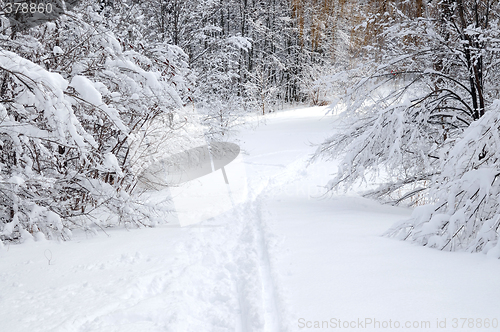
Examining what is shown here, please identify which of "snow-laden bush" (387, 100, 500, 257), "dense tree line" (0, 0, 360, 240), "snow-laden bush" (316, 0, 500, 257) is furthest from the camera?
"snow-laden bush" (316, 0, 500, 257)

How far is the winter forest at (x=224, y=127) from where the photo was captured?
2969 millimetres

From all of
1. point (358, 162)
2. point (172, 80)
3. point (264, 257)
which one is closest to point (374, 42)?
point (358, 162)

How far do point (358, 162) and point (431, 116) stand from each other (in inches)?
66.0

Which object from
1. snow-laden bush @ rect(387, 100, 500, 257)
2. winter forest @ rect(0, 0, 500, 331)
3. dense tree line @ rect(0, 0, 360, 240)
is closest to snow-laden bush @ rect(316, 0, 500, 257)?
winter forest @ rect(0, 0, 500, 331)

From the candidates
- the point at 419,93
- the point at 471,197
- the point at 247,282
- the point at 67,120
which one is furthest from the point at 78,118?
the point at 419,93

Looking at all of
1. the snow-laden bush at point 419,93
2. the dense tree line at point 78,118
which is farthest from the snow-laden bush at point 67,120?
the snow-laden bush at point 419,93

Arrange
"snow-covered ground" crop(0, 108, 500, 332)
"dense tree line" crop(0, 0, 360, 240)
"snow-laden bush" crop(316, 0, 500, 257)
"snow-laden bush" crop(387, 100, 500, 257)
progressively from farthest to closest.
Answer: "snow-laden bush" crop(316, 0, 500, 257), "snow-laden bush" crop(387, 100, 500, 257), "dense tree line" crop(0, 0, 360, 240), "snow-covered ground" crop(0, 108, 500, 332)

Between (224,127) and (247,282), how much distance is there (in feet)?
22.5

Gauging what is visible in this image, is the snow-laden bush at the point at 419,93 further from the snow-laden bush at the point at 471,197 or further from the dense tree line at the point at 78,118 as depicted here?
the dense tree line at the point at 78,118

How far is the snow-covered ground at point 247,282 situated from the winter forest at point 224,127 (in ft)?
0.30

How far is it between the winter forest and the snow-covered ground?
92 mm

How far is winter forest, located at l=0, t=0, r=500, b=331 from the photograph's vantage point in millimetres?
2969

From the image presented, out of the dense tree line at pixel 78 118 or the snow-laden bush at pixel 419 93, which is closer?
the dense tree line at pixel 78 118

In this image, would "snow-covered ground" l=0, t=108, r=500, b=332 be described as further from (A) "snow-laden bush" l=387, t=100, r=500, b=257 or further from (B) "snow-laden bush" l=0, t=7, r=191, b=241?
(B) "snow-laden bush" l=0, t=7, r=191, b=241
